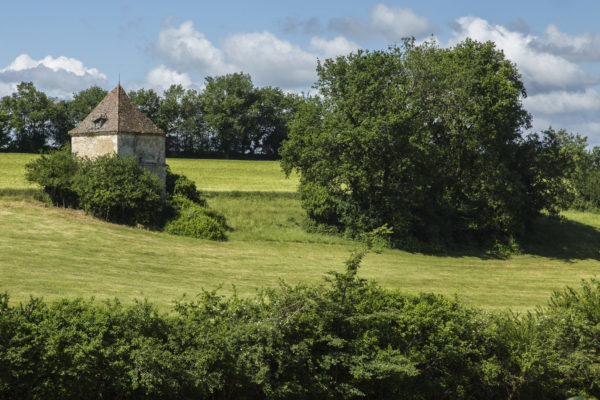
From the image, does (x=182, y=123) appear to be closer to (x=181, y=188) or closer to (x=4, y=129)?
(x=4, y=129)

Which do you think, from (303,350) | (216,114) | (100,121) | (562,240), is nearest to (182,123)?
(216,114)

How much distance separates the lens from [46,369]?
14.2 m

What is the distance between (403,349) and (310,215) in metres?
34.4

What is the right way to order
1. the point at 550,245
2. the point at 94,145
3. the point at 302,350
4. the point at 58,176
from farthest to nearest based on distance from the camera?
the point at 550,245 → the point at 94,145 → the point at 58,176 → the point at 302,350

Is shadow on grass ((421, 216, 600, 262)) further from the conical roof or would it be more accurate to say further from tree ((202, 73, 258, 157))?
tree ((202, 73, 258, 157))

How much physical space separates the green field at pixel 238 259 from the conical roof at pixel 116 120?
22.1 feet

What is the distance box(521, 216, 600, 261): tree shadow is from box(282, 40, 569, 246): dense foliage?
277 cm

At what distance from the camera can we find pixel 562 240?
55438mm

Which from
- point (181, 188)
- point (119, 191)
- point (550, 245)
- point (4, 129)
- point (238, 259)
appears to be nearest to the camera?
point (238, 259)

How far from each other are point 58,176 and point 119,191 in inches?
226

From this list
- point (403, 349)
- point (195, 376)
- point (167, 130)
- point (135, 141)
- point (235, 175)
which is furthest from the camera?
point (167, 130)

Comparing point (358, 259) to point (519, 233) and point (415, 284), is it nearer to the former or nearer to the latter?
point (415, 284)

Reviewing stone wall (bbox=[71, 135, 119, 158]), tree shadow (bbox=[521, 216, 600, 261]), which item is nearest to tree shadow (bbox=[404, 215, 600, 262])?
tree shadow (bbox=[521, 216, 600, 261])

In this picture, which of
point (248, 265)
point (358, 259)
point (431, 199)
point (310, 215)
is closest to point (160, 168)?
point (310, 215)
